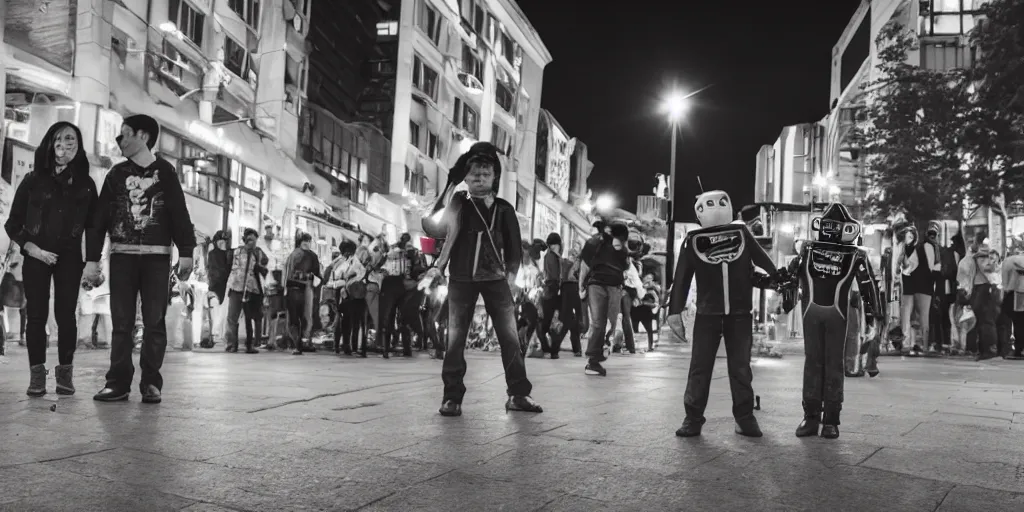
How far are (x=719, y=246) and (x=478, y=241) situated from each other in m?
1.60

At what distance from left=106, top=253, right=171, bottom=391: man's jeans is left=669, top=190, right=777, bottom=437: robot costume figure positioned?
3374mm

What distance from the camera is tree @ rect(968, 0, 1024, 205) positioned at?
19938 mm

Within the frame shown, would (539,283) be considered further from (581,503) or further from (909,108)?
(909,108)

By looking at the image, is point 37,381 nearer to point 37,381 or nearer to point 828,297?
point 37,381

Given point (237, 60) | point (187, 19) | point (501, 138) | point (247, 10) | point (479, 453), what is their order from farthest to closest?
1. point (501, 138)
2. point (247, 10)
3. point (237, 60)
4. point (187, 19)
5. point (479, 453)

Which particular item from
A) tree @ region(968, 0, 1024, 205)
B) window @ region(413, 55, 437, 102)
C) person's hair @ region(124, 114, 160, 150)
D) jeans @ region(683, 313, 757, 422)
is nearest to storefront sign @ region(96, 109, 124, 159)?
person's hair @ region(124, 114, 160, 150)

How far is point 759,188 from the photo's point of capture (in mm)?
94375

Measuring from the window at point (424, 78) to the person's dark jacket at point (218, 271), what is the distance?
27.0 meters

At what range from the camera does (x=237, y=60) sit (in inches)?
1013

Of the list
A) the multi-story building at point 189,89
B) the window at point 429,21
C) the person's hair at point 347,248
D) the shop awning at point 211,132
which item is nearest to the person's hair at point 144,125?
the person's hair at point 347,248

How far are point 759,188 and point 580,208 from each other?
28.5 meters

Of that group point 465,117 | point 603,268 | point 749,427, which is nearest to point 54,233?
point 749,427

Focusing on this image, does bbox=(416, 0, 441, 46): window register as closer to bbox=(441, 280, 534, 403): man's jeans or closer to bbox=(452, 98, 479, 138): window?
bbox=(452, 98, 479, 138): window

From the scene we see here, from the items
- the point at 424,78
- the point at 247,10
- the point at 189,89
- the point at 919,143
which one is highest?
the point at 424,78
